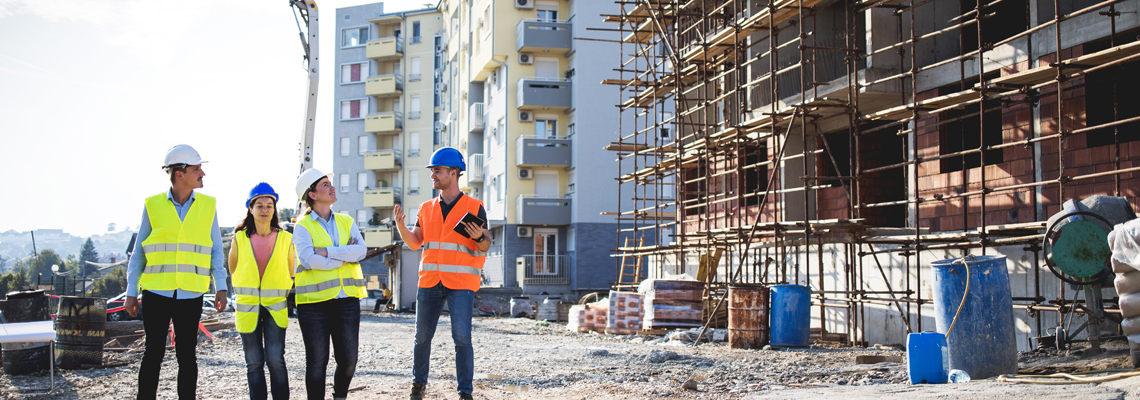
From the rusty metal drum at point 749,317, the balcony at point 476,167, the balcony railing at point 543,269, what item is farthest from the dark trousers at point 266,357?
the balcony at point 476,167

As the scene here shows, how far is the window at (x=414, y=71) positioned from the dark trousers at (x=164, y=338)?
55.7m

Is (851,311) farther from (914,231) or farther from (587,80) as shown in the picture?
(587,80)

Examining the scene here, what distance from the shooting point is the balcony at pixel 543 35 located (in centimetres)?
3791

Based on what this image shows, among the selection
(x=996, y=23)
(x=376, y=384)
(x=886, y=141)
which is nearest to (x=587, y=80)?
(x=886, y=141)

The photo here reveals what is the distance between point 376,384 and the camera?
349 inches

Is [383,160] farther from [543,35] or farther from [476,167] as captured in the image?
[543,35]

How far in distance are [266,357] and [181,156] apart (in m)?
1.49

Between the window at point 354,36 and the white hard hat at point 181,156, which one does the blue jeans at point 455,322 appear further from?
the window at point 354,36

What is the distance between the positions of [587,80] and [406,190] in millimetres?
25310

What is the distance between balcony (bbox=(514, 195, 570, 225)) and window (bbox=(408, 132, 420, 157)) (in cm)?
2293

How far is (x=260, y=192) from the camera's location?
6.49m

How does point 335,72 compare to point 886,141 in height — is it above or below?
above

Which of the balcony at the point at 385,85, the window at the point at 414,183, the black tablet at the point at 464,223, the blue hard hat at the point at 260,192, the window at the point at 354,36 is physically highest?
the window at the point at 354,36

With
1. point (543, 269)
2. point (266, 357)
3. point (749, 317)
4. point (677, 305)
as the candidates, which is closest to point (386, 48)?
point (543, 269)
